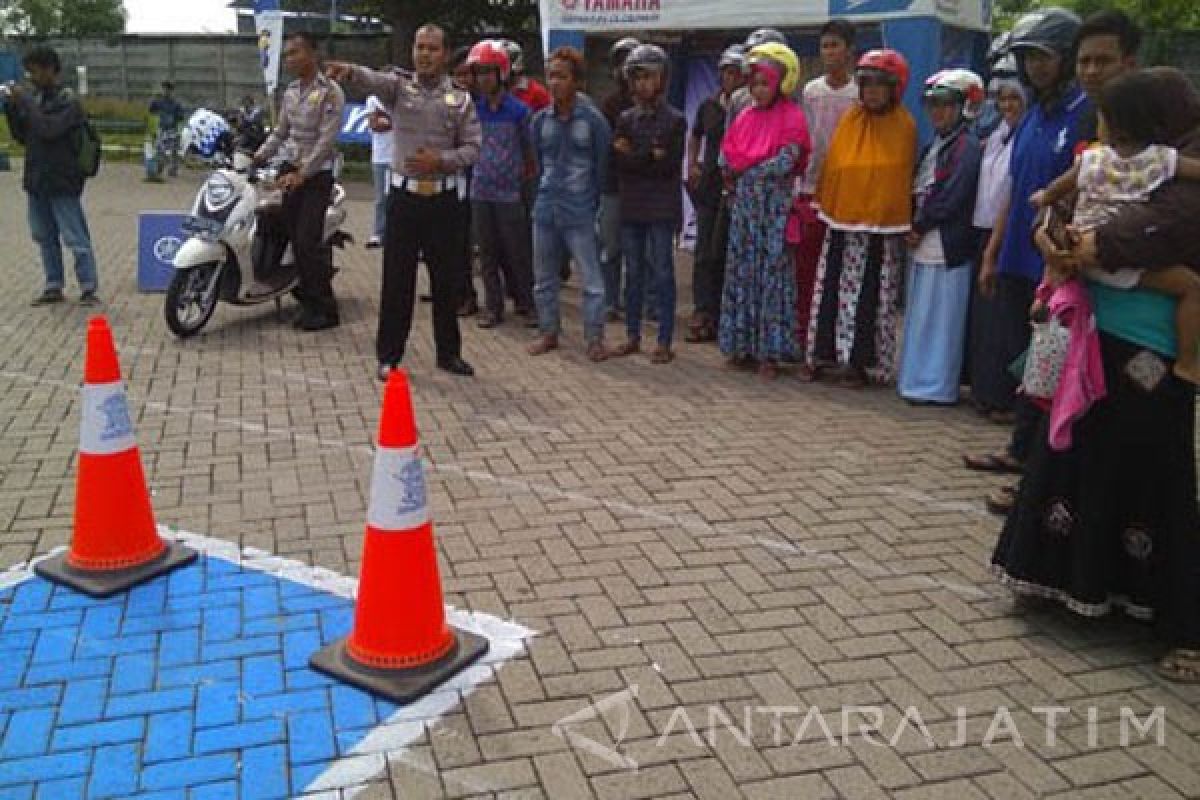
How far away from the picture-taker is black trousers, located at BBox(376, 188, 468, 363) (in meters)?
6.41

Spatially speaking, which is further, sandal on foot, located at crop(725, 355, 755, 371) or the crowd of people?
sandal on foot, located at crop(725, 355, 755, 371)

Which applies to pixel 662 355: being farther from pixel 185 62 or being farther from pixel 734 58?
pixel 185 62

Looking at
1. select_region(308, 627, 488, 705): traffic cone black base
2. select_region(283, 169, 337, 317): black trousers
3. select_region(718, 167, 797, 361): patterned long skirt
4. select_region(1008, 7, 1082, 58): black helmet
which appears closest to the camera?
select_region(308, 627, 488, 705): traffic cone black base

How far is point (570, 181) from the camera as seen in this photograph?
6.96m

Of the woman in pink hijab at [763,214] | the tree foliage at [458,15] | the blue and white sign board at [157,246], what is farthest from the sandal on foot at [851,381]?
the tree foliage at [458,15]

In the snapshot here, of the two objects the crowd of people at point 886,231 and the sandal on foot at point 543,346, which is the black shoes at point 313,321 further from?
the sandal on foot at point 543,346

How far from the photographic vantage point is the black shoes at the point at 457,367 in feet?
22.2

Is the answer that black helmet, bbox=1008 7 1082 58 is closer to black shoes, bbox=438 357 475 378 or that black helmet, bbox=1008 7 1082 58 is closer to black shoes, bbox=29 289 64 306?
black shoes, bbox=438 357 475 378

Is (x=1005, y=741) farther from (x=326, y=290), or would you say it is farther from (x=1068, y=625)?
(x=326, y=290)

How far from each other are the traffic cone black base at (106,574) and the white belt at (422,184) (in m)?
3.07

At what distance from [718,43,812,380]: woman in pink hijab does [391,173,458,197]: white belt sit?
1873 mm

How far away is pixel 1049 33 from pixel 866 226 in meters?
1.69

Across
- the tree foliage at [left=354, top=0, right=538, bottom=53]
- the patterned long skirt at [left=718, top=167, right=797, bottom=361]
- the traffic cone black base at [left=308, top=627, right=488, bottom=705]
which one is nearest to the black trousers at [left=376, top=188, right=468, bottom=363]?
the patterned long skirt at [left=718, top=167, right=797, bottom=361]

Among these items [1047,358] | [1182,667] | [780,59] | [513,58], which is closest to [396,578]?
[1047,358]
